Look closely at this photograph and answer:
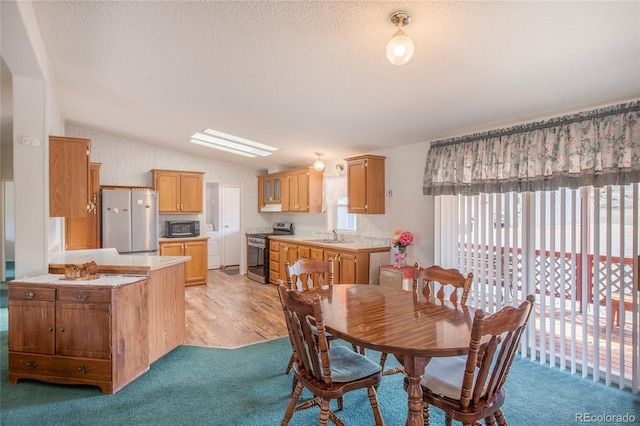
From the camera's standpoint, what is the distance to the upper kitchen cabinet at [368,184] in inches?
Result: 185

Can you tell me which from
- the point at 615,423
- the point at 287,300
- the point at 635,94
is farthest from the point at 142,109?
the point at 615,423

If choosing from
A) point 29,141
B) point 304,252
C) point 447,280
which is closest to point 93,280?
point 29,141

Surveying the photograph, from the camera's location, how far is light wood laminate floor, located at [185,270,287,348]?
143 inches

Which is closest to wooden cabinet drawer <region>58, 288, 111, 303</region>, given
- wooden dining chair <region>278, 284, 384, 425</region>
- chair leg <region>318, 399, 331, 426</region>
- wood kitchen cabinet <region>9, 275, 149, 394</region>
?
wood kitchen cabinet <region>9, 275, 149, 394</region>

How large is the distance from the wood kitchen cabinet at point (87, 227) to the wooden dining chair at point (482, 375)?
5308 millimetres

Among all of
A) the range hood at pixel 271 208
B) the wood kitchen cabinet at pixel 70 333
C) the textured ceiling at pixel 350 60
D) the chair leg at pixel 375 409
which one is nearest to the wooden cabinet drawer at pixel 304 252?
the range hood at pixel 271 208

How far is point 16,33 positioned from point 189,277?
450 cm

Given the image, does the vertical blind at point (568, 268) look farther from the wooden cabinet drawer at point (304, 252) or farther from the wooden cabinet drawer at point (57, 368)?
the wooden cabinet drawer at point (57, 368)

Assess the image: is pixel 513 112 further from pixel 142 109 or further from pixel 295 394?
pixel 142 109

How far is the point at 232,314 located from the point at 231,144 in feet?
9.38

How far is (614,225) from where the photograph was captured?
2656 millimetres

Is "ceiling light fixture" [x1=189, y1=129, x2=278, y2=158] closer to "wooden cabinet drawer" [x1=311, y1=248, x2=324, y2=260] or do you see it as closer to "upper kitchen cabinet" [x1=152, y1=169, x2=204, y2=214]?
"upper kitchen cabinet" [x1=152, y1=169, x2=204, y2=214]

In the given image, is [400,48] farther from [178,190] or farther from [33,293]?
[178,190]

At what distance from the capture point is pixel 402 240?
4230 millimetres
